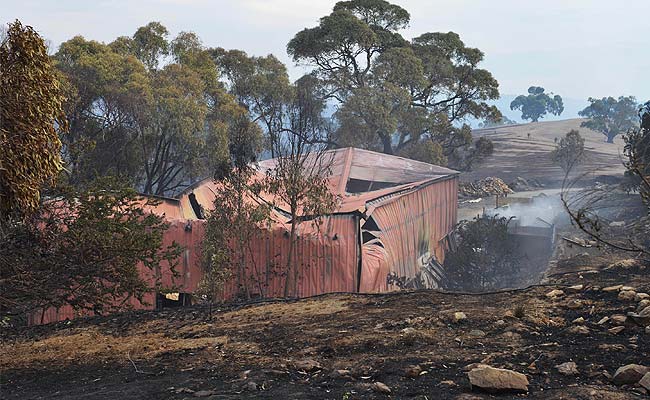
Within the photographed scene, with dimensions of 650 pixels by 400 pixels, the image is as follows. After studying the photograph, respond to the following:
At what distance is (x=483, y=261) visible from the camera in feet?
65.9

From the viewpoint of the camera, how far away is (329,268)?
14.8 meters

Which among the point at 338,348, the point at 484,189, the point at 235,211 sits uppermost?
the point at 484,189

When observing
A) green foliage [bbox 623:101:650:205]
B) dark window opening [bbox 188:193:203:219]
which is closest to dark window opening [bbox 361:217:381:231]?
dark window opening [bbox 188:193:203:219]

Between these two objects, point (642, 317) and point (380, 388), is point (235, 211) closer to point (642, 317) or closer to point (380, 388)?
point (380, 388)

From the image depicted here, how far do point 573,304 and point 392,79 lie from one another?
30.0 metres

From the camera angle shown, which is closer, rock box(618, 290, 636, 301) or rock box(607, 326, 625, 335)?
rock box(607, 326, 625, 335)

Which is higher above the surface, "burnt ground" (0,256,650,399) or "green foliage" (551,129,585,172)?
"green foliage" (551,129,585,172)

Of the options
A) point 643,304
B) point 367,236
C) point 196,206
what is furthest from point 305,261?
point 643,304

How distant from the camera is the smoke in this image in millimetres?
29406

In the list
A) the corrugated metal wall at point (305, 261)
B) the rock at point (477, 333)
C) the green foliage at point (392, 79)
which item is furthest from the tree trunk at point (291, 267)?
the green foliage at point (392, 79)

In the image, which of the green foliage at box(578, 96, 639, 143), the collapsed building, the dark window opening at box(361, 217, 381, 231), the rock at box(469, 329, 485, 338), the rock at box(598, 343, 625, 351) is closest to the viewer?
the rock at box(598, 343, 625, 351)

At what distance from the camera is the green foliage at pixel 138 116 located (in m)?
24.1

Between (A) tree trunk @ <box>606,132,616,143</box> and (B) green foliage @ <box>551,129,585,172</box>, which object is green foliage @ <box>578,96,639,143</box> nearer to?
(A) tree trunk @ <box>606,132,616,143</box>

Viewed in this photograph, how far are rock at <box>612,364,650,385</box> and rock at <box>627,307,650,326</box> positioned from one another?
4.79 ft
